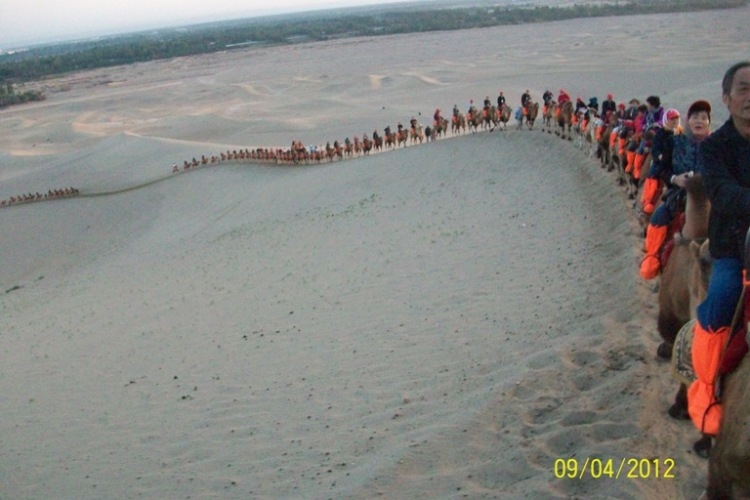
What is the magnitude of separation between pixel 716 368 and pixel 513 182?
1299 centimetres

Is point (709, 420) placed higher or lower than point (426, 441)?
higher

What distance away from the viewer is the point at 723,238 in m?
3.31

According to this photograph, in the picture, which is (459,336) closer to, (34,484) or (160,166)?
(34,484)

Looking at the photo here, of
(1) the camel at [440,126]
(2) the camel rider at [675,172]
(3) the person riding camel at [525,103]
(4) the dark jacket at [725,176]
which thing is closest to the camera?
(4) the dark jacket at [725,176]

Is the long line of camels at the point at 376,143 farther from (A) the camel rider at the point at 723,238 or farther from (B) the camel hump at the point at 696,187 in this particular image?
(A) the camel rider at the point at 723,238

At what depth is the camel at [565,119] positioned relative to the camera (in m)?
19.4

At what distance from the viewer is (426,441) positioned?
215 inches

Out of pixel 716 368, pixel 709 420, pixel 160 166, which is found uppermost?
pixel 716 368

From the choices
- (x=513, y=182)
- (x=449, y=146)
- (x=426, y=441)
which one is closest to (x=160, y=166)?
(x=449, y=146)

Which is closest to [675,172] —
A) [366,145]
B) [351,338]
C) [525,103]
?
[351,338]

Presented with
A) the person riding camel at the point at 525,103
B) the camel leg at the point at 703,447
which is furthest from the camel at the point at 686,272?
the person riding camel at the point at 525,103

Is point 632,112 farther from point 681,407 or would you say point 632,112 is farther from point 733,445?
point 733,445
